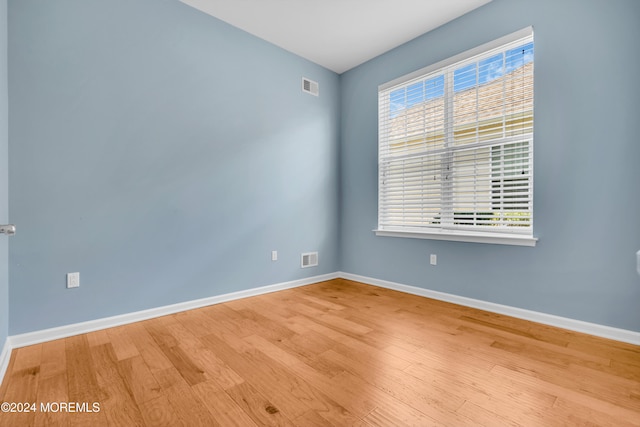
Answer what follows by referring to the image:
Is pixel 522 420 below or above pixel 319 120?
below

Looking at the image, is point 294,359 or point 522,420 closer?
point 522,420

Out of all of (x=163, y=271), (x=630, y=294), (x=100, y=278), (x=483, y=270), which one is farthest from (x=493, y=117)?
(x=100, y=278)

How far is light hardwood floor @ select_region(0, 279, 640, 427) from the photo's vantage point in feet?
4.26

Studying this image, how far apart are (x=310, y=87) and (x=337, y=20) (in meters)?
0.92

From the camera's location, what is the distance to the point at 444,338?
2096 mm

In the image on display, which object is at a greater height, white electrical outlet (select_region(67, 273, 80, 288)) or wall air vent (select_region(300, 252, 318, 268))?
white electrical outlet (select_region(67, 273, 80, 288))

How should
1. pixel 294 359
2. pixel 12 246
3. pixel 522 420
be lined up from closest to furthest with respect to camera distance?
1. pixel 522 420
2. pixel 294 359
3. pixel 12 246

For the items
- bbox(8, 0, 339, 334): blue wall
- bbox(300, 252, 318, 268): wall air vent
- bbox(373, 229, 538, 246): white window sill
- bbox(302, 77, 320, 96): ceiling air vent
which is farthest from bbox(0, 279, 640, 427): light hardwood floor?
bbox(302, 77, 320, 96): ceiling air vent

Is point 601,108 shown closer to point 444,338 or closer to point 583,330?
point 583,330

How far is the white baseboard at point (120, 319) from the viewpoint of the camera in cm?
200

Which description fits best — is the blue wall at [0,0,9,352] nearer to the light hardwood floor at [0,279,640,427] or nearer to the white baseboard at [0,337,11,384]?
the white baseboard at [0,337,11,384]

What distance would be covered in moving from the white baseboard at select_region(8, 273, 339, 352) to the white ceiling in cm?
274

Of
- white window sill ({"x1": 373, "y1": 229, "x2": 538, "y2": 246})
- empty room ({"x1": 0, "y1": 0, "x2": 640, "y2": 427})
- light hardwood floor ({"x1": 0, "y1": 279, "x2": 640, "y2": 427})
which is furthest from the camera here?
white window sill ({"x1": 373, "y1": 229, "x2": 538, "y2": 246})

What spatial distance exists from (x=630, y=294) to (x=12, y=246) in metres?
4.20
